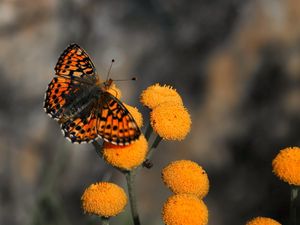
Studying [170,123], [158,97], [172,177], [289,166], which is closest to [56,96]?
[158,97]

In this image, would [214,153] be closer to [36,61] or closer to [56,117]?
[36,61]

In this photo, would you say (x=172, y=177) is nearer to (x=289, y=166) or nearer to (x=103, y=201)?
(x=103, y=201)

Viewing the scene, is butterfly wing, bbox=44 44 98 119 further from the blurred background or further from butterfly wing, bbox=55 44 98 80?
the blurred background

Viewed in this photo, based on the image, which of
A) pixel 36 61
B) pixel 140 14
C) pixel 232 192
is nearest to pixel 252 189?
pixel 232 192

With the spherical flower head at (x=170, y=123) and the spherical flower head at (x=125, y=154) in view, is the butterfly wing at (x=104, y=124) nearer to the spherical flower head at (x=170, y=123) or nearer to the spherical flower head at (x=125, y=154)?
the spherical flower head at (x=125, y=154)

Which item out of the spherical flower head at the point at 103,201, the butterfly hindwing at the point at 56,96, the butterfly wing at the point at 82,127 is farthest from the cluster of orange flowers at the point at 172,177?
the butterfly hindwing at the point at 56,96

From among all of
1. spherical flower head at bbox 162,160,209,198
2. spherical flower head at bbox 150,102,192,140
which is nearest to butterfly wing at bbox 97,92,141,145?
spherical flower head at bbox 150,102,192,140
